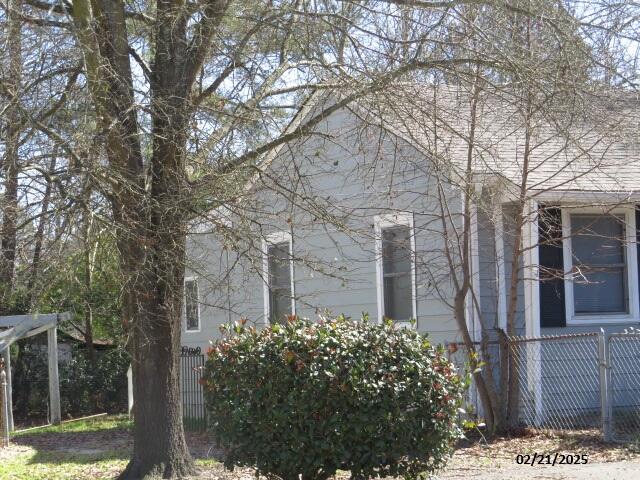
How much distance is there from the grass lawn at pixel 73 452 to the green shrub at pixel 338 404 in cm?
356

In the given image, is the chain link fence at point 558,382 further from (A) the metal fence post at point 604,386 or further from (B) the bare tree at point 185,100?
(B) the bare tree at point 185,100

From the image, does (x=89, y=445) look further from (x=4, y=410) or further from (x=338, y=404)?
(x=338, y=404)

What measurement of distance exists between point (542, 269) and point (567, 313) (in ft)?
4.03

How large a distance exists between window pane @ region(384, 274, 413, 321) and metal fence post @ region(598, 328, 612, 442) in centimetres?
321

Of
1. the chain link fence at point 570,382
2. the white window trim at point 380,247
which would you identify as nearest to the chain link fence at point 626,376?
the chain link fence at point 570,382

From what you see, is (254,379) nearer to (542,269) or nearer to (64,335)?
(542,269)

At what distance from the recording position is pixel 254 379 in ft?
24.8

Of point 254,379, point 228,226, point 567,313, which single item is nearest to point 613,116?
point 567,313

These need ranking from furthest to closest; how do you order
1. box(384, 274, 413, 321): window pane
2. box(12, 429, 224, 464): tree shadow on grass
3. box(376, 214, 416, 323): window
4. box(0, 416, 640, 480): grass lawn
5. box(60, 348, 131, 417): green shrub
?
1. box(60, 348, 131, 417): green shrub
2. box(384, 274, 413, 321): window pane
3. box(376, 214, 416, 323): window
4. box(12, 429, 224, 464): tree shadow on grass
5. box(0, 416, 640, 480): grass lawn

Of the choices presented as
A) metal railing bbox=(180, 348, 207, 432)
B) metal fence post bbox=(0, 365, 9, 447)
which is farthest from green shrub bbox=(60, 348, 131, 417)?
metal fence post bbox=(0, 365, 9, 447)

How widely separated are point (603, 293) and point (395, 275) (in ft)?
10.0

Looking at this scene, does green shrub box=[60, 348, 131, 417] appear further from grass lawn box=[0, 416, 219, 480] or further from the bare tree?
the bare tree

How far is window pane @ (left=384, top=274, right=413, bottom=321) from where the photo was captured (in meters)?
13.9

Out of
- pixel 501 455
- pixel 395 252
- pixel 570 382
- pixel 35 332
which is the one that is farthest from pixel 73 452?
pixel 570 382
